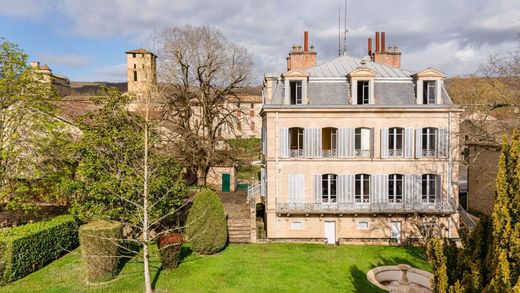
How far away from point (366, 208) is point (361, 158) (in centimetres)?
292

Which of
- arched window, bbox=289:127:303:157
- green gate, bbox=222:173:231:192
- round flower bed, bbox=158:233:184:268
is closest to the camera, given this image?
round flower bed, bbox=158:233:184:268

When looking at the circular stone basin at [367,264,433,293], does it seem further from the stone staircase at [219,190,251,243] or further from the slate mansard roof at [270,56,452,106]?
the slate mansard roof at [270,56,452,106]

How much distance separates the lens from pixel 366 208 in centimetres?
2014

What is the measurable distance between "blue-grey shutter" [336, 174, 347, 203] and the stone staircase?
564cm

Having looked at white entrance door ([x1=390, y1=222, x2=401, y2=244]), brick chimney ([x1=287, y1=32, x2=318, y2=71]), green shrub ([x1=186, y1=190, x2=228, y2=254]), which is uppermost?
brick chimney ([x1=287, y1=32, x2=318, y2=71])

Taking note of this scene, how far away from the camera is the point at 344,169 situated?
66.9ft

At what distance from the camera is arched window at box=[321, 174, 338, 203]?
2048 cm

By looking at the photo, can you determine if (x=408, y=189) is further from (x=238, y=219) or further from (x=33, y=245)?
(x=33, y=245)

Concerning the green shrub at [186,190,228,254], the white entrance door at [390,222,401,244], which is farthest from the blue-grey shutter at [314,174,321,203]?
the green shrub at [186,190,228,254]

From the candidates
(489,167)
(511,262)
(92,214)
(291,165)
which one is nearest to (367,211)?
(291,165)

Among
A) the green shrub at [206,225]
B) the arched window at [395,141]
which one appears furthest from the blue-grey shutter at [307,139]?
the green shrub at [206,225]

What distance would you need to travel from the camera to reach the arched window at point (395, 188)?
20.4 m

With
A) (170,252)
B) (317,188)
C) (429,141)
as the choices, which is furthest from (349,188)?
(170,252)

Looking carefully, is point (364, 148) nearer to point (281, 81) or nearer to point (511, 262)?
point (281, 81)
